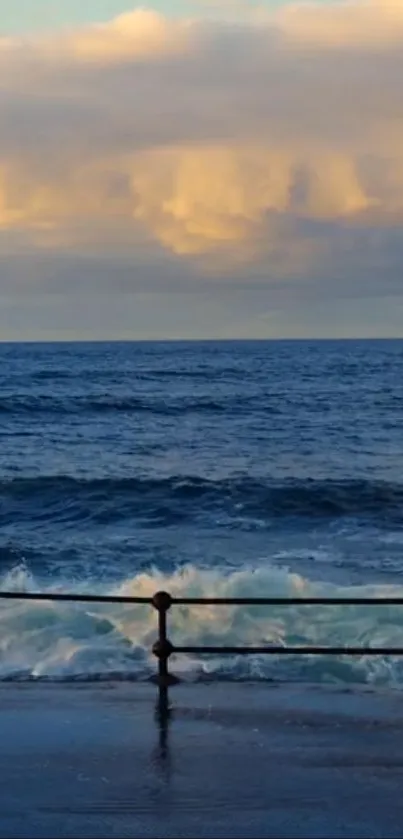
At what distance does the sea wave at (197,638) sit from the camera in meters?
9.16

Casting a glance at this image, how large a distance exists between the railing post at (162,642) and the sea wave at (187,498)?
42.8ft

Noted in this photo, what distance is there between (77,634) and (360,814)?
5.66 meters

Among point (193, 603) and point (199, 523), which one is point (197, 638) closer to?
point (193, 603)

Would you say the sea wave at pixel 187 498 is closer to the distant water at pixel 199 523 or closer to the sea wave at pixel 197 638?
the distant water at pixel 199 523

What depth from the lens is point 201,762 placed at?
6.04 meters

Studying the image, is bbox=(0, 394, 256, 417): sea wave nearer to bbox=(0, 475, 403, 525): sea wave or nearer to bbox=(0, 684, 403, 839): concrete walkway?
bbox=(0, 475, 403, 525): sea wave

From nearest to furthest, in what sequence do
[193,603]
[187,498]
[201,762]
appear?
1. [201,762]
2. [193,603]
3. [187,498]

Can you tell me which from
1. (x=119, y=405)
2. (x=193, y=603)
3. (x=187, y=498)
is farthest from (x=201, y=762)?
(x=119, y=405)

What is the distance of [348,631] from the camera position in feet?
36.1

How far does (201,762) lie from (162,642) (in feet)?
4.79

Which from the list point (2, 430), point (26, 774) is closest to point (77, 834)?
point (26, 774)

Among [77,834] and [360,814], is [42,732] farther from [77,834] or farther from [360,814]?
[360,814]

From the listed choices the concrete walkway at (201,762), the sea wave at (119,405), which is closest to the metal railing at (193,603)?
the concrete walkway at (201,762)

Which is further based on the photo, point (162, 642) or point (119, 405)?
point (119, 405)
